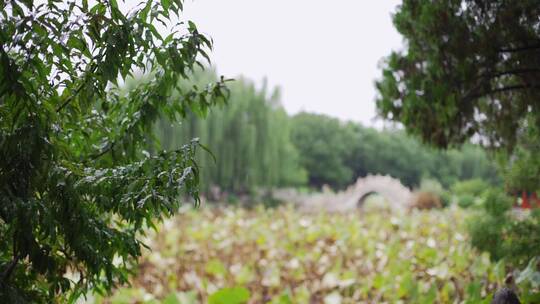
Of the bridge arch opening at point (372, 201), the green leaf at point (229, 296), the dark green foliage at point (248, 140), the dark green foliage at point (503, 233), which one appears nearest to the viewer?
the dark green foliage at point (503, 233)

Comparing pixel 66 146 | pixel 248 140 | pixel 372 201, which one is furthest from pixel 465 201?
pixel 66 146

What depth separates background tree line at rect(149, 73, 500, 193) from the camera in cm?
1534

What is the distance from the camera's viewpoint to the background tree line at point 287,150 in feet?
50.3

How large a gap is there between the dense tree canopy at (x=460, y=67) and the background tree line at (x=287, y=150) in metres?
3.25

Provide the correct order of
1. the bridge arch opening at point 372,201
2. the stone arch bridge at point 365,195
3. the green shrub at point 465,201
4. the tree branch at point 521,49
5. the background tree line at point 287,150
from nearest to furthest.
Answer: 1. the tree branch at point 521,49
2. the bridge arch opening at point 372,201
3. the stone arch bridge at point 365,195
4. the green shrub at point 465,201
5. the background tree line at point 287,150

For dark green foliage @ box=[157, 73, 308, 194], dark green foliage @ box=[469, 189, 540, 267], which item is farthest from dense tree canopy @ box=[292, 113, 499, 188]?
Answer: dark green foliage @ box=[469, 189, 540, 267]

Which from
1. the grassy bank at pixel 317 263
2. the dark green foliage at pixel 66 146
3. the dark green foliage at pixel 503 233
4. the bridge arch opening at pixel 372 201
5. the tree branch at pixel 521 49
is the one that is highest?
the tree branch at pixel 521 49

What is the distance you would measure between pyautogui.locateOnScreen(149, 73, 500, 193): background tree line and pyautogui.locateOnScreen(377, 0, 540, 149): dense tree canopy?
325 centimetres

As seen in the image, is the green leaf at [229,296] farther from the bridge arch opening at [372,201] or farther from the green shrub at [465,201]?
the green shrub at [465,201]

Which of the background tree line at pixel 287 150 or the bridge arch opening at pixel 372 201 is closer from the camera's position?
the bridge arch opening at pixel 372 201

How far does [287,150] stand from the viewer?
1631 cm

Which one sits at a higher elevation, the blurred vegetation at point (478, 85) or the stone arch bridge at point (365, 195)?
the blurred vegetation at point (478, 85)

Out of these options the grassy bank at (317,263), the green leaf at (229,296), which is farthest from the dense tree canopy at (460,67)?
the green leaf at (229,296)

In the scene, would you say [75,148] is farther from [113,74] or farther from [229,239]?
[229,239]
